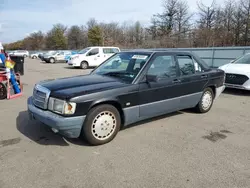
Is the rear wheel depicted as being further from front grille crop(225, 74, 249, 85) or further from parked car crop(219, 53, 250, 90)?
front grille crop(225, 74, 249, 85)

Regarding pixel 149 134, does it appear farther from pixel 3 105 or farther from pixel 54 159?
pixel 3 105

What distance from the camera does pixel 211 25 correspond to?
3356cm

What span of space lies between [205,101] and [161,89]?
5.96 ft

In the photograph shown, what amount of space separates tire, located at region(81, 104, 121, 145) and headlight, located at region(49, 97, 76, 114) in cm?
30

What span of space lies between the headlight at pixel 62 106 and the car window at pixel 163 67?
167cm

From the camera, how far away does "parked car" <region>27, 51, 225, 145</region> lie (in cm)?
345

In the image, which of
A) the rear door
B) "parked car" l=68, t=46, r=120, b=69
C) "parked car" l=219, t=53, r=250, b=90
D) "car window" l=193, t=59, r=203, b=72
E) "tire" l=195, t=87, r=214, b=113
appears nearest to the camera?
the rear door

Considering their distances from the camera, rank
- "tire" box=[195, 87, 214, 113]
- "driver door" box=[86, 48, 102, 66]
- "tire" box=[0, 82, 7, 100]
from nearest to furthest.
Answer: "tire" box=[195, 87, 214, 113], "tire" box=[0, 82, 7, 100], "driver door" box=[86, 48, 102, 66]

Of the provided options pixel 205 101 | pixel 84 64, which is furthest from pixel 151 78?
pixel 84 64

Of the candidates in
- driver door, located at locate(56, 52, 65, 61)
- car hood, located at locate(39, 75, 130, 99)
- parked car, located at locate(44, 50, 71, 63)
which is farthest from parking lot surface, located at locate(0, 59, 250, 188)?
driver door, located at locate(56, 52, 65, 61)

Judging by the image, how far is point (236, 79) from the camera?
7.96 meters

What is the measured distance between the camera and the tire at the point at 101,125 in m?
3.57

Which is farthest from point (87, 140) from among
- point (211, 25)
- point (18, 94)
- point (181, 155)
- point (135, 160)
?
point (211, 25)

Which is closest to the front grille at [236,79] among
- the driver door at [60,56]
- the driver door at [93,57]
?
the driver door at [93,57]
